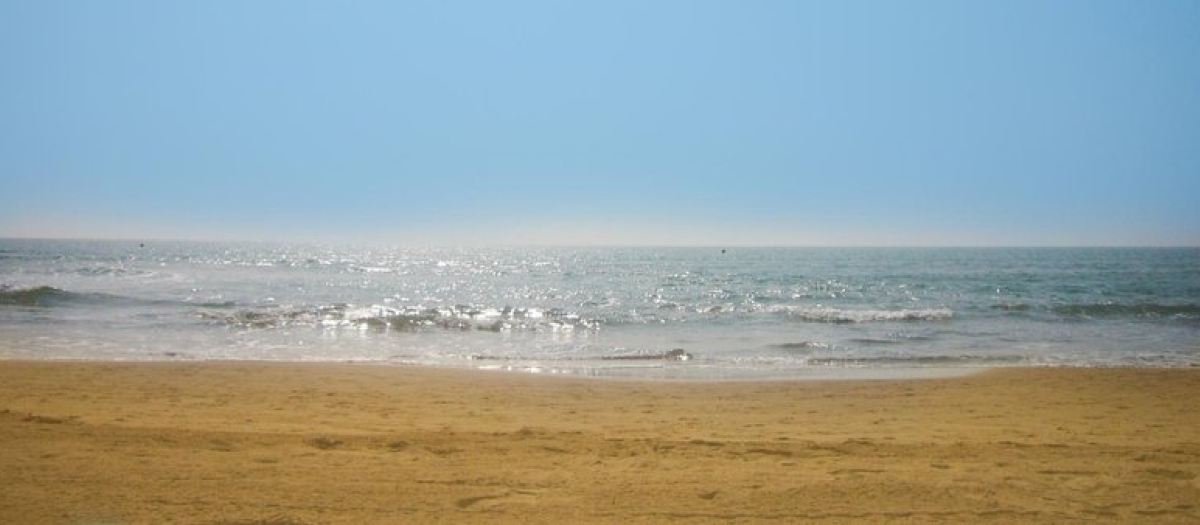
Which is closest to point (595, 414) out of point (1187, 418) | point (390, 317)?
point (1187, 418)

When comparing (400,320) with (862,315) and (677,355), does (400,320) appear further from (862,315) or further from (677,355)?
(862,315)

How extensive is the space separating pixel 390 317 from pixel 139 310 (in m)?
9.88

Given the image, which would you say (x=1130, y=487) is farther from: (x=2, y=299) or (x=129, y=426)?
(x=2, y=299)

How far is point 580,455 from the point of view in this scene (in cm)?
728

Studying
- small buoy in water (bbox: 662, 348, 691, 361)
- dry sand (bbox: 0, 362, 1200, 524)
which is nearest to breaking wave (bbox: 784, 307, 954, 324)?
small buoy in water (bbox: 662, 348, 691, 361)

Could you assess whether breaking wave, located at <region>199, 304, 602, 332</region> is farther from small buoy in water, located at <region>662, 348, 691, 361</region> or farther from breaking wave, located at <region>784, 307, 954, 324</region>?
breaking wave, located at <region>784, 307, 954, 324</region>

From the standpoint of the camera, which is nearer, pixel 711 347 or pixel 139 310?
pixel 711 347

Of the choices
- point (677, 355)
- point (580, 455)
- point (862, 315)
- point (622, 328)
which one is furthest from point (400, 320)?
point (580, 455)

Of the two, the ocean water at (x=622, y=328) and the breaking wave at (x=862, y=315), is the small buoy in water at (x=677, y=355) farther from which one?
the breaking wave at (x=862, y=315)

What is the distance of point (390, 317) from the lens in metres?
27.5

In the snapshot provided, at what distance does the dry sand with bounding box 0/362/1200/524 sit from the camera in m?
5.51

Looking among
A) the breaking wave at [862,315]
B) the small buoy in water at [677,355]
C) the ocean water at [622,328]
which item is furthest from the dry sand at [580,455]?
the breaking wave at [862,315]

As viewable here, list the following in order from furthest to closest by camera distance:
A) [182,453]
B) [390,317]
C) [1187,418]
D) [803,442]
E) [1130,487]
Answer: [390,317] < [1187,418] < [803,442] < [182,453] < [1130,487]

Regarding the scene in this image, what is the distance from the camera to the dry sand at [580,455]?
18.1ft
